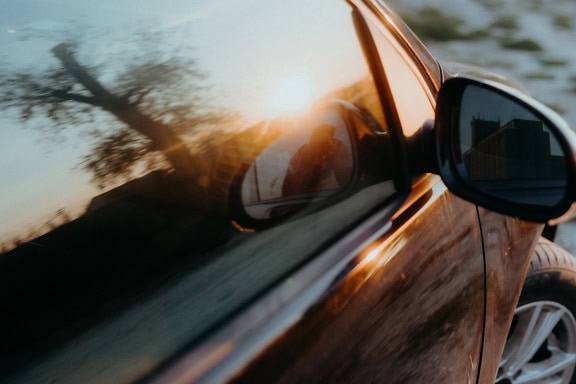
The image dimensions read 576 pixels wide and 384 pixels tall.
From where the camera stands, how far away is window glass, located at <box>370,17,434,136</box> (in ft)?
5.80

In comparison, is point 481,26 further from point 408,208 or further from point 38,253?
point 38,253

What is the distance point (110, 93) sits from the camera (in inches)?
48.8

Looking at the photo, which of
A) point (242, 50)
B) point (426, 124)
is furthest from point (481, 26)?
point (242, 50)

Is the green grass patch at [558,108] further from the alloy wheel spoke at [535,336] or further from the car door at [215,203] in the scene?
the car door at [215,203]

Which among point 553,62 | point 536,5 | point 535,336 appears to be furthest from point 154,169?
point 536,5

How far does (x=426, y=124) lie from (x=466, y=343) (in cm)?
60

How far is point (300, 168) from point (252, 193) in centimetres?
17

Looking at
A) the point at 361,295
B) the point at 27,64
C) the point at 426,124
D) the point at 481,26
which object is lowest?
the point at 481,26

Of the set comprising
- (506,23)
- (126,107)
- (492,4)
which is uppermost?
(126,107)

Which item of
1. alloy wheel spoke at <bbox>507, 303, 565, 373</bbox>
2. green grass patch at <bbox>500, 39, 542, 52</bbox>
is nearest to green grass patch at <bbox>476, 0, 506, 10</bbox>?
green grass patch at <bbox>500, 39, 542, 52</bbox>

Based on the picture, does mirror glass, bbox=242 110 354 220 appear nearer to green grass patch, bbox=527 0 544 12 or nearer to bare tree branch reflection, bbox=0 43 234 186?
bare tree branch reflection, bbox=0 43 234 186

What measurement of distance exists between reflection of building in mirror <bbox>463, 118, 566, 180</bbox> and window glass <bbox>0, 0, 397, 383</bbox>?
32cm

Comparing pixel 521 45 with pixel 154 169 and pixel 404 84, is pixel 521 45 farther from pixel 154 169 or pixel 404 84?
pixel 154 169

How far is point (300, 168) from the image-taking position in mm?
1505
